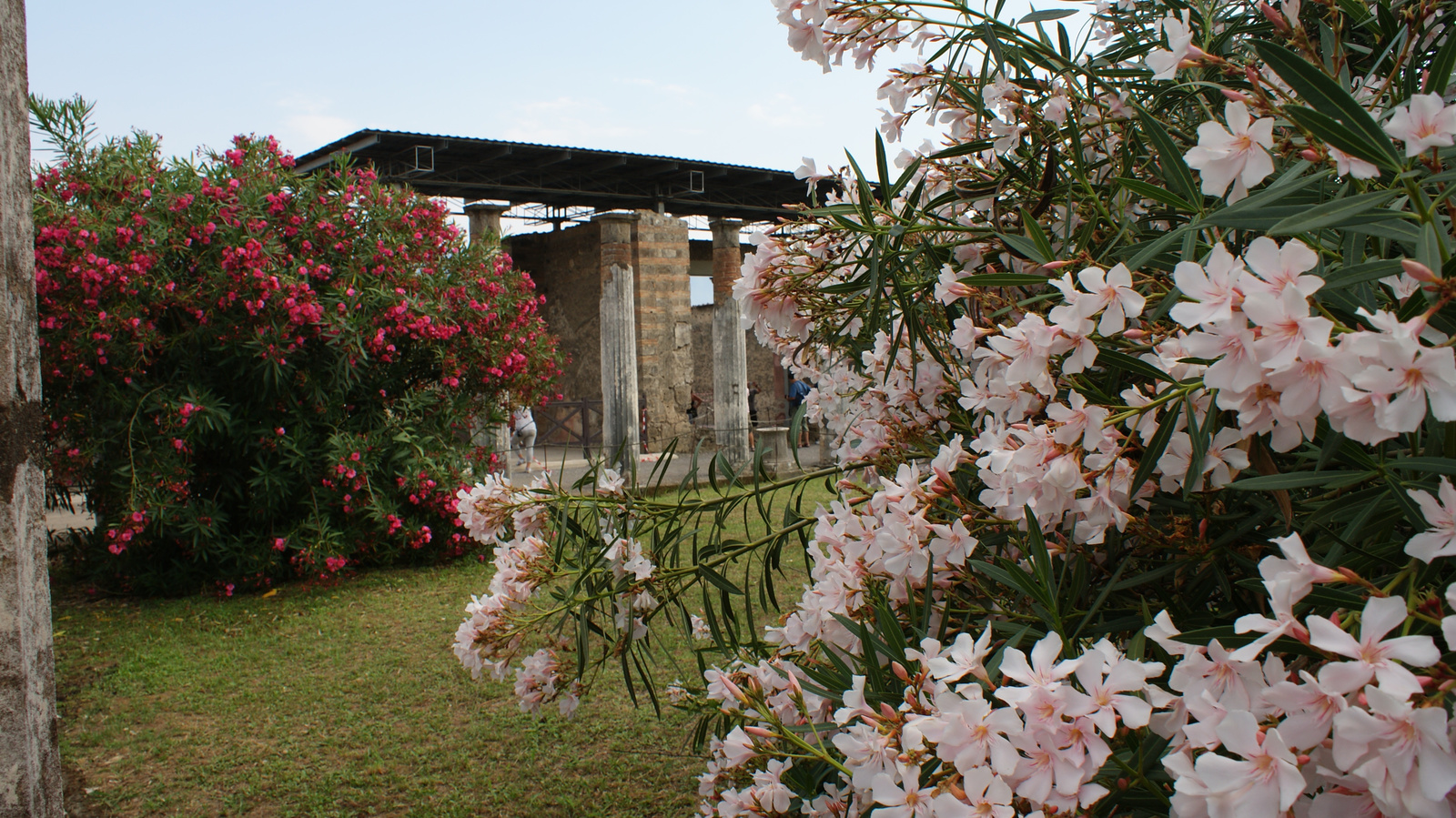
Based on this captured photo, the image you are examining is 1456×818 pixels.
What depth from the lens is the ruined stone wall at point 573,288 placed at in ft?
43.5

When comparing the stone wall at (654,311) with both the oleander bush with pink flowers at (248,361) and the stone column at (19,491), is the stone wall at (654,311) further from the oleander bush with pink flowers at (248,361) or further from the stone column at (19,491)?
the stone column at (19,491)

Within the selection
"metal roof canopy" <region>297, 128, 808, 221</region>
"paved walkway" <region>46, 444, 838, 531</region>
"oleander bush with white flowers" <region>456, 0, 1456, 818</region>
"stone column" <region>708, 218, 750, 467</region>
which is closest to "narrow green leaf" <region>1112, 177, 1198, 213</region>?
"oleander bush with white flowers" <region>456, 0, 1456, 818</region>

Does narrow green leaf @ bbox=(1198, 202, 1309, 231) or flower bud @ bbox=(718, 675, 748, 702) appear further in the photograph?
flower bud @ bbox=(718, 675, 748, 702)

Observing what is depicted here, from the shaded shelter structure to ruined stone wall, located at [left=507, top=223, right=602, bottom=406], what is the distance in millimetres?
22

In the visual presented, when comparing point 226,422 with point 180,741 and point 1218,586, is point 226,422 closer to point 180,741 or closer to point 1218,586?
point 180,741

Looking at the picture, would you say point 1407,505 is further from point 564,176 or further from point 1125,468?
point 564,176

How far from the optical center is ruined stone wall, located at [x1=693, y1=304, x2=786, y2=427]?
1678cm

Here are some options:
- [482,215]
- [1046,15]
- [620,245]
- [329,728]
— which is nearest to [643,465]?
[620,245]

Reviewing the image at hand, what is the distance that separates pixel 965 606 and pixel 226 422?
4738mm

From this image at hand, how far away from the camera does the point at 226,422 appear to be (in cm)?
478

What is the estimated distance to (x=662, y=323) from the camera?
1212cm

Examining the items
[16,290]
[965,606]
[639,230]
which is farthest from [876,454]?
[639,230]

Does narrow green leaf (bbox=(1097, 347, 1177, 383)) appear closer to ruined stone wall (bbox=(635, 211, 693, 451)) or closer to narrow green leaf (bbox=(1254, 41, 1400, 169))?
narrow green leaf (bbox=(1254, 41, 1400, 169))

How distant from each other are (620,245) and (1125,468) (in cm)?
939
